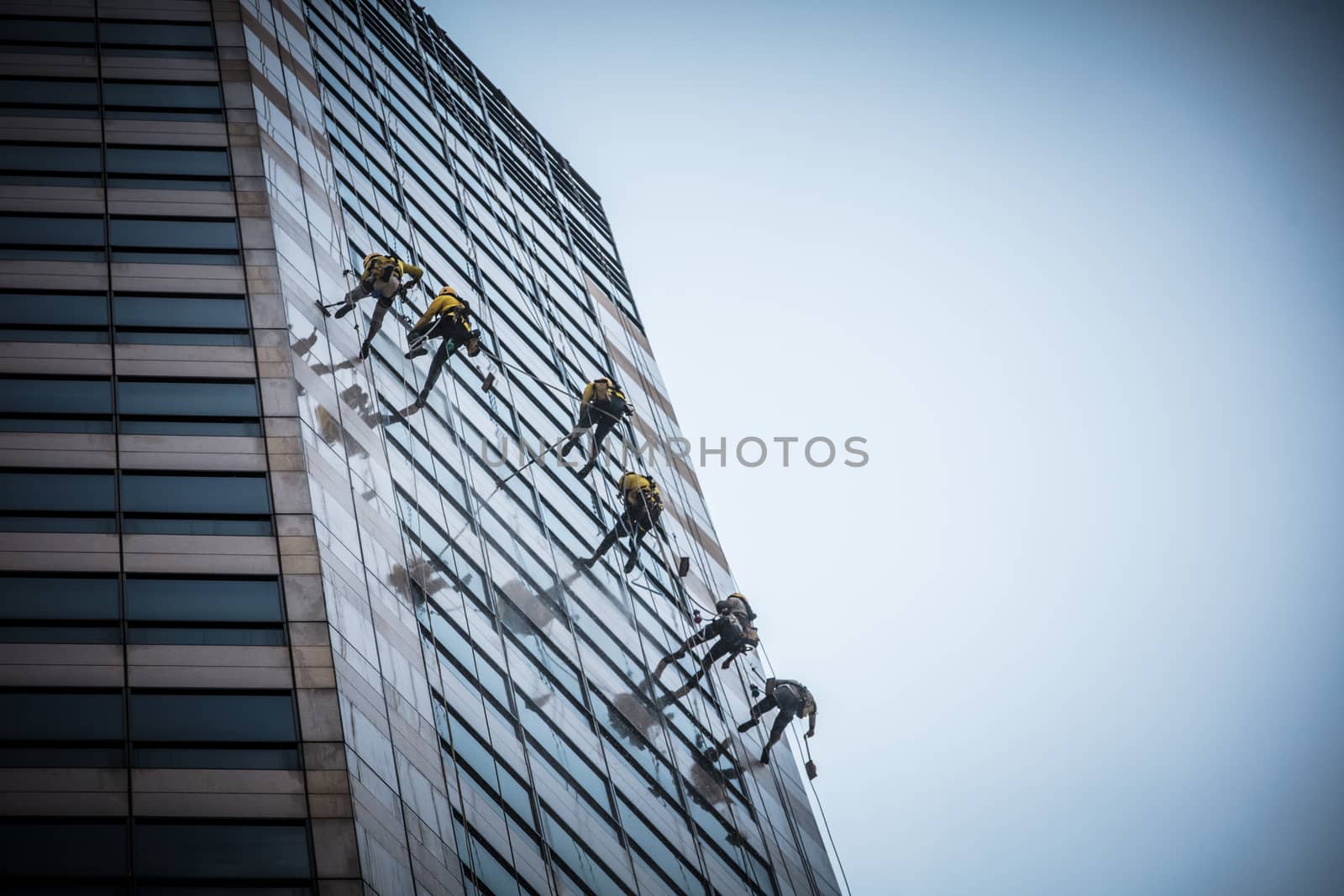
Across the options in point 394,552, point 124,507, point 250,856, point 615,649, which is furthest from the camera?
point 615,649

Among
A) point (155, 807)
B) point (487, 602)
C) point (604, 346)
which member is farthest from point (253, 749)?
point (604, 346)

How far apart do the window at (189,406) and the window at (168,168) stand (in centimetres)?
570

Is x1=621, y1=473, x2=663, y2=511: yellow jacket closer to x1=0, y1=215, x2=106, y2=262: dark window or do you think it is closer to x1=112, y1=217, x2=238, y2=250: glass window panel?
x1=112, y1=217, x2=238, y2=250: glass window panel

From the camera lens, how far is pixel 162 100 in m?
26.7

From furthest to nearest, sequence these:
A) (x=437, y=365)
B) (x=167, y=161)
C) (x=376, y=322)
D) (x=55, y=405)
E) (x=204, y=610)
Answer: (x=167, y=161), (x=437, y=365), (x=376, y=322), (x=55, y=405), (x=204, y=610)

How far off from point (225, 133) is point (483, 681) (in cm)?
1374

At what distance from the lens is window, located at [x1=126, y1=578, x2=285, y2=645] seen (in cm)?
1772

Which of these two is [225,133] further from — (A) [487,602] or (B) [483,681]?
(B) [483,681]

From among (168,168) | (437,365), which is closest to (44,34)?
(168,168)

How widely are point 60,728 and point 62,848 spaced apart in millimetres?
1868

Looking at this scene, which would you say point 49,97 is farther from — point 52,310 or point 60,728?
point 60,728

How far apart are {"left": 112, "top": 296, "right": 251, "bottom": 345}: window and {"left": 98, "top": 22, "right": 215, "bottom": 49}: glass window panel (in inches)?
350

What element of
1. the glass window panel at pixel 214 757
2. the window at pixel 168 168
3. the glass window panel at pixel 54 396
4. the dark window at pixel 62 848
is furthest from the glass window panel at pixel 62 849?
the window at pixel 168 168

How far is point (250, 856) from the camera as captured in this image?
15422 millimetres
